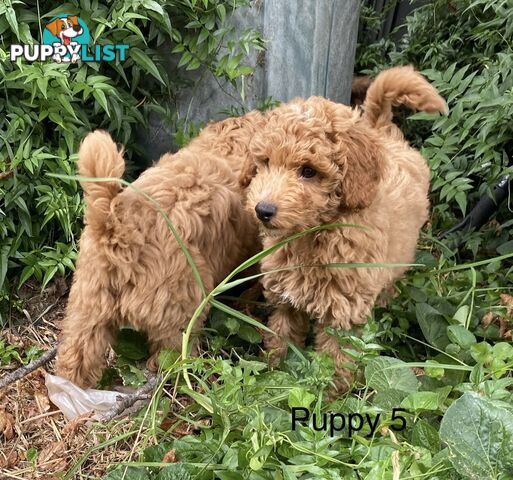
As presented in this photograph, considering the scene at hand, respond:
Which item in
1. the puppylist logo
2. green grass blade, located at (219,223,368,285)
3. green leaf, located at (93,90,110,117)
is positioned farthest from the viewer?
the puppylist logo

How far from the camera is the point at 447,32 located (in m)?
4.41

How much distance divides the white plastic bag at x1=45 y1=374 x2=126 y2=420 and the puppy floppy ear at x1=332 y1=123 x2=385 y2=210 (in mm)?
1378

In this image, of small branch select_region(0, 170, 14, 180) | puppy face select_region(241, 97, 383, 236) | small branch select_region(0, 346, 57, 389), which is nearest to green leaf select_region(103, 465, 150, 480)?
small branch select_region(0, 346, 57, 389)

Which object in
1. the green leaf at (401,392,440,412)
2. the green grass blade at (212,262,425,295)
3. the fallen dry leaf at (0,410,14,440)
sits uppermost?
the green grass blade at (212,262,425,295)

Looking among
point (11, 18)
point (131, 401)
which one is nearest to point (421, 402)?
point (131, 401)

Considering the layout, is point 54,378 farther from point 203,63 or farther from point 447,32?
point 447,32

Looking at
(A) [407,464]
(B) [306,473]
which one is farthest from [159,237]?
(A) [407,464]

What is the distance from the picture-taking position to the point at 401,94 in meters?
3.16

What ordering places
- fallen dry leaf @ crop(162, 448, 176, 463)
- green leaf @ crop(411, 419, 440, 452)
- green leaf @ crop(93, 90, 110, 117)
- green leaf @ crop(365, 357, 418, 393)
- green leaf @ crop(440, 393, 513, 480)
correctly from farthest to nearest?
1. green leaf @ crop(93, 90, 110, 117)
2. green leaf @ crop(365, 357, 418, 393)
3. fallen dry leaf @ crop(162, 448, 176, 463)
4. green leaf @ crop(411, 419, 440, 452)
5. green leaf @ crop(440, 393, 513, 480)

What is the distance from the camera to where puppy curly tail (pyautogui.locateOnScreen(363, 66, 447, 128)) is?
3049 millimetres

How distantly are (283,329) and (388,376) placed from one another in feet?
2.53

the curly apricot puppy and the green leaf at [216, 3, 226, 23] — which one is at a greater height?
the green leaf at [216, 3, 226, 23]

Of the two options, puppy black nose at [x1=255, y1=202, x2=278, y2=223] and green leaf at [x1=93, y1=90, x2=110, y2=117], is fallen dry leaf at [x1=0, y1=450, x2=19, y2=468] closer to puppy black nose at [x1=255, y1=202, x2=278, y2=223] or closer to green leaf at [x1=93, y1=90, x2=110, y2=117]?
puppy black nose at [x1=255, y1=202, x2=278, y2=223]

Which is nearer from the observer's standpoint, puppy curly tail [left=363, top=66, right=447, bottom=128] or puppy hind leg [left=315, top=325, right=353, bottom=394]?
puppy hind leg [left=315, top=325, right=353, bottom=394]
